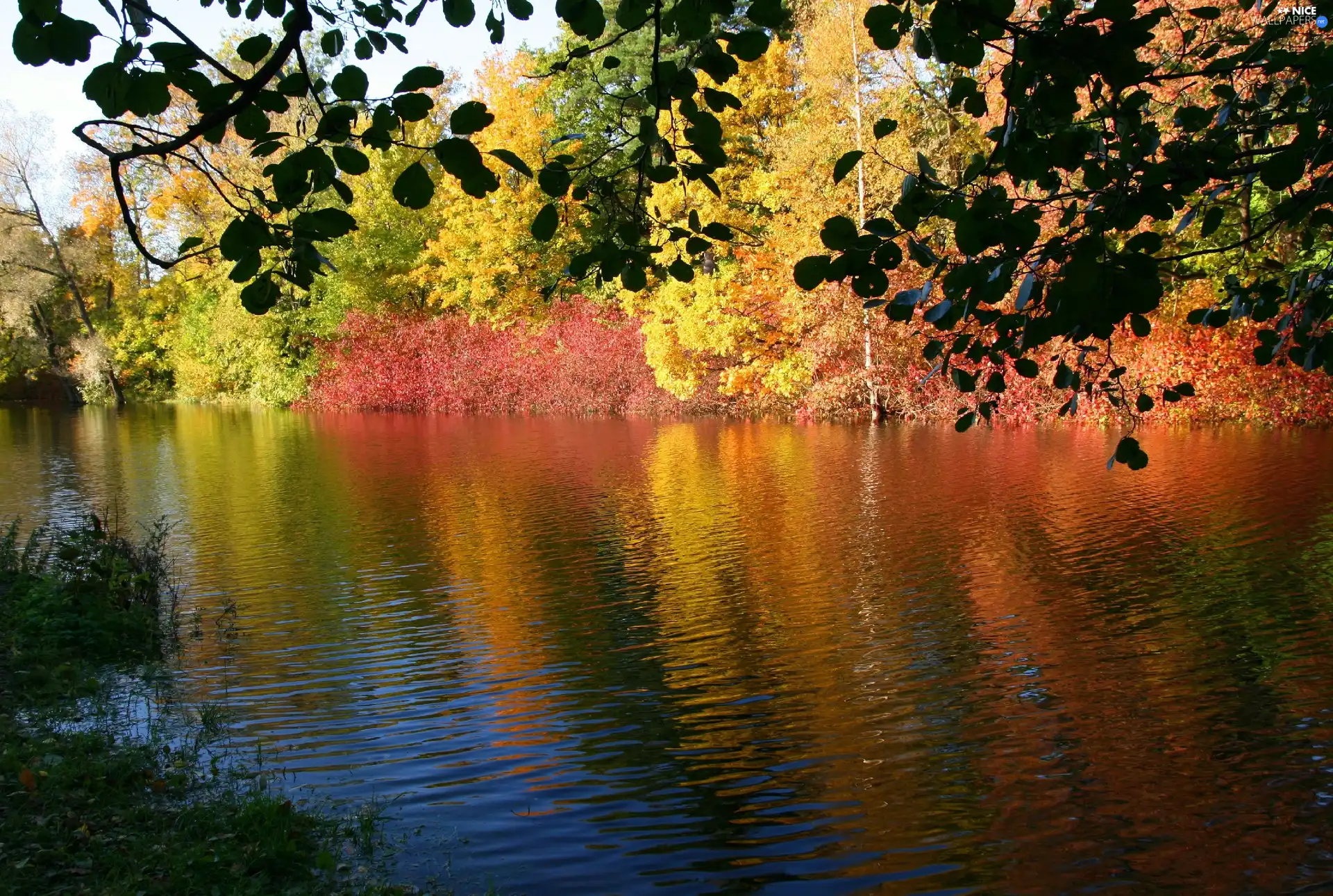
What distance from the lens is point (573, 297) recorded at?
37.2 metres

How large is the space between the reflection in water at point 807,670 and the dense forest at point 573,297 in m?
3.80

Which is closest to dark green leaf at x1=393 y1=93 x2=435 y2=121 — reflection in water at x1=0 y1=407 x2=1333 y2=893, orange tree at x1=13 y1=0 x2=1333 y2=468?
orange tree at x1=13 y1=0 x2=1333 y2=468

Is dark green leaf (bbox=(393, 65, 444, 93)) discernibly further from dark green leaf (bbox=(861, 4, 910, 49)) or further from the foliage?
the foliage

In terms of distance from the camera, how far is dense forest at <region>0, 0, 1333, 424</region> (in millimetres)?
23531

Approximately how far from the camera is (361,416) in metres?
37.7

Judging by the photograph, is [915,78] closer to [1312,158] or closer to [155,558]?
[155,558]

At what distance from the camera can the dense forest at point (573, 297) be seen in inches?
926

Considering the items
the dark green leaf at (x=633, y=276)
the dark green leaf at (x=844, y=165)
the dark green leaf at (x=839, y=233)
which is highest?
the dark green leaf at (x=844, y=165)

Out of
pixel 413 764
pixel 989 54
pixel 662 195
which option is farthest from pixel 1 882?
pixel 662 195

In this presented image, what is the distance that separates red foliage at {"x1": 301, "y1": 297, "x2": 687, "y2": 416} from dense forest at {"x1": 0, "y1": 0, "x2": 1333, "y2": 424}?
0.28ft

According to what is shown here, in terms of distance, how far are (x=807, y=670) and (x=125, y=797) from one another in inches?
175

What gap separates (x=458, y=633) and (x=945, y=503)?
8146 mm

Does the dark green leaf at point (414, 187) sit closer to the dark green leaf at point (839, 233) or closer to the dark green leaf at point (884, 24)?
the dark green leaf at point (839, 233)

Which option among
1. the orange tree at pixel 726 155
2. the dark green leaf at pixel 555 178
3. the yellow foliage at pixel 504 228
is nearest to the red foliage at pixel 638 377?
the yellow foliage at pixel 504 228
